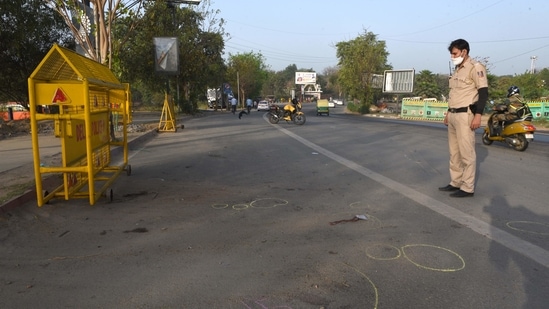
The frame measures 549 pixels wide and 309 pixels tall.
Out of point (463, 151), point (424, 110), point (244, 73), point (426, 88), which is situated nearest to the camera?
point (463, 151)

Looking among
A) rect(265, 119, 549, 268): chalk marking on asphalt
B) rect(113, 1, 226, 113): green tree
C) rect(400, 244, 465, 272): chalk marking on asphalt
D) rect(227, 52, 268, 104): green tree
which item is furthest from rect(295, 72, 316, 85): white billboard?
rect(400, 244, 465, 272): chalk marking on asphalt

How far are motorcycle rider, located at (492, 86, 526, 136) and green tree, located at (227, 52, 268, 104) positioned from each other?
169 ft

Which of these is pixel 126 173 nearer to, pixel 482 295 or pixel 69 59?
pixel 69 59

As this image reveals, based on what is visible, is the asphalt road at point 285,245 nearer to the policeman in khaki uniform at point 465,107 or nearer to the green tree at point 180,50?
the policeman in khaki uniform at point 465,107

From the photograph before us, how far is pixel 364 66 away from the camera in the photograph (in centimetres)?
4772

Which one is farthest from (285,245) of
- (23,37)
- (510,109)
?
(23,37)

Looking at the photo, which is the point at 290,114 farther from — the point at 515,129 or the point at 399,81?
the point at 399,81

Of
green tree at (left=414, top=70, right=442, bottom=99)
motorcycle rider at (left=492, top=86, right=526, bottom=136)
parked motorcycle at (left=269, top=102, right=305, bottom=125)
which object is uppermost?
green tree at (left=414, top=70, right=442, bottom=99)

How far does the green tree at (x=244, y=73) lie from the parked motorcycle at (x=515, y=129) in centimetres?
5141

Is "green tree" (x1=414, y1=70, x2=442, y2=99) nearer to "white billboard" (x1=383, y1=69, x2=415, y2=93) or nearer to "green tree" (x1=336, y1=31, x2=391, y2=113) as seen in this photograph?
"green tree" (x1=336, y1=31, x2=391, y2=113)

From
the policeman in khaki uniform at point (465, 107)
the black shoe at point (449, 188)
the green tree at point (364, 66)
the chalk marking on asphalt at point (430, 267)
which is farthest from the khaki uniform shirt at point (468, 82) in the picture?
the green tree at point (364, 66)

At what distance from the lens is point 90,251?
12.5 ft

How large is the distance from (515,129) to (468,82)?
18.7ft

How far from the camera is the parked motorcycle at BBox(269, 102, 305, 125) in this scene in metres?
21.0
